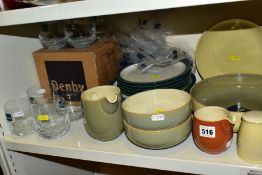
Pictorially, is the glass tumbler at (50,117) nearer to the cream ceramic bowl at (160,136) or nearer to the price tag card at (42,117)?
the price tag card at (42,117)

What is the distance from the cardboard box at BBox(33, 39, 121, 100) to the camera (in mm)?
877

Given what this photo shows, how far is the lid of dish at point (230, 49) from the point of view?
92 cm

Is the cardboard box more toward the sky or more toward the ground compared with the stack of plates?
more toward the sky

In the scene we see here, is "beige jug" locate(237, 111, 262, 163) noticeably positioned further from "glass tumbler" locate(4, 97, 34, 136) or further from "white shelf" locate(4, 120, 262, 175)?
"glass tumbler" locate(4, 97, 34, 136)

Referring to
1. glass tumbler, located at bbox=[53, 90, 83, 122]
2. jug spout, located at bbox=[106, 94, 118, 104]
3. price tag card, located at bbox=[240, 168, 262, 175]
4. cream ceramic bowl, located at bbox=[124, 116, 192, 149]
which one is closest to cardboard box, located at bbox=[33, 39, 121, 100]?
glass tumbler, located at bbox=[53, 90, 83, 122]

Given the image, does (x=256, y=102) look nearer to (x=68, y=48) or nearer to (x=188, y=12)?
(x=188, y=12)

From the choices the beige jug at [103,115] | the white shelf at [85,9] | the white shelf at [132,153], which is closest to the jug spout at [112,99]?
the beige jug at [103,115]

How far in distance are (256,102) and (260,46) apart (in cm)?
21

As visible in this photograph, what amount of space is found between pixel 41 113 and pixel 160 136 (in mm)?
451

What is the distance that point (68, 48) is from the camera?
928 mm

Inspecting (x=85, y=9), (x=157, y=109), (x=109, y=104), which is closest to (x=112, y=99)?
(x=109, y=104)

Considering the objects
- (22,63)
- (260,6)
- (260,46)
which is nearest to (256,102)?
(260,46)

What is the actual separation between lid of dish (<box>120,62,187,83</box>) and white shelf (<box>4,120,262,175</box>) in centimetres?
20

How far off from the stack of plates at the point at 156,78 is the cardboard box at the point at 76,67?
6 centimetres
